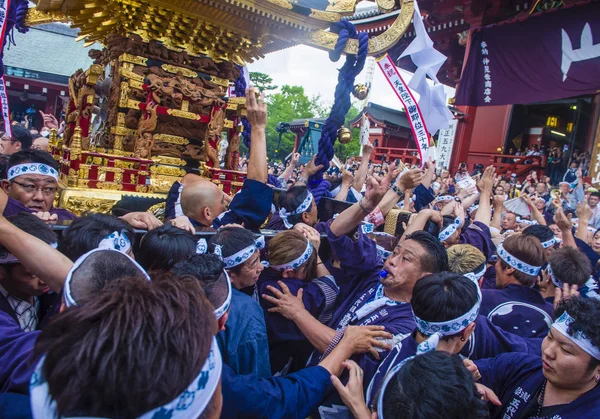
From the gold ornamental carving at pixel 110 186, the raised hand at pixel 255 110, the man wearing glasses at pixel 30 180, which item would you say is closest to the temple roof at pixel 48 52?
the gold ornamental carving at pixel 110 186

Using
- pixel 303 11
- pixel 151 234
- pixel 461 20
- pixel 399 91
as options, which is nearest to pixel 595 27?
pixel 461 20

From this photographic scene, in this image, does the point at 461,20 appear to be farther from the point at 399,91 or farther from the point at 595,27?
the point at 399,91

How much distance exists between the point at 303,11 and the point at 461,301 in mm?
3794

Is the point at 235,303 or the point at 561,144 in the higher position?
the point at 561,144

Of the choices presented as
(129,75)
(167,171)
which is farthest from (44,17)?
(167,171)

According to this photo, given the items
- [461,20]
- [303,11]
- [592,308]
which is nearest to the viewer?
[592,308]

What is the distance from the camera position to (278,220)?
3.78 meters

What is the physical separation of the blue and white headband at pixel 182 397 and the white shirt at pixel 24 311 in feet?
3.26

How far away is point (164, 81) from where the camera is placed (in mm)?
4691

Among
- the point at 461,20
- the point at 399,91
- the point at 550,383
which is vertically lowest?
the point at 550,383

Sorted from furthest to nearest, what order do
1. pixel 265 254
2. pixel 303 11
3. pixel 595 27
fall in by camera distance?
pixel 595 27 < pixel 303 11 < pixel 265 254

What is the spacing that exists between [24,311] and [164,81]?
11.6 feet

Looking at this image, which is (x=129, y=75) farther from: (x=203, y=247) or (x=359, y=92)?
(x=203, y=247)

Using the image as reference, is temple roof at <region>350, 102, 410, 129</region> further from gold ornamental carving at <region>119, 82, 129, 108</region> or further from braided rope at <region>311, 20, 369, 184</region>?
braided rope at <region>311, 20, 369, 184</region>
